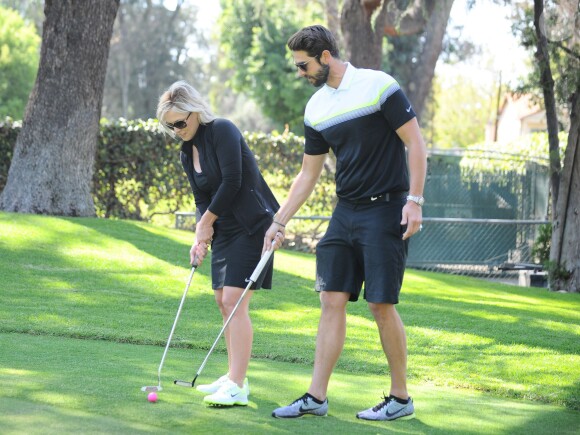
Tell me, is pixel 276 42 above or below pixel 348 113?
above

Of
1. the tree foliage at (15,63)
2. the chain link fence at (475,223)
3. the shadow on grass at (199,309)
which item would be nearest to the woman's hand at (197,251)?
the shadow on grass at (199,309)

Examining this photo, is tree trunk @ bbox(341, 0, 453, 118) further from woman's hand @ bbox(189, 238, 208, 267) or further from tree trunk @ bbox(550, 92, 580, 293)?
woman's hand @ bbox(189, 238, 208, 267)

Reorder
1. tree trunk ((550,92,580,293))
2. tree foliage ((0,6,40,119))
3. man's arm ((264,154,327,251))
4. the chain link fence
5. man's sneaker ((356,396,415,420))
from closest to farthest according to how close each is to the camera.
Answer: man's sneaker ((356,396,415,420)), man's arm ((264,154,327,251)), tree trunk ((550,92,580,293)), the chain link fence, tree foliage ((0,6,40,119))

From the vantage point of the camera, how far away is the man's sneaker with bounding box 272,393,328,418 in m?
5.11

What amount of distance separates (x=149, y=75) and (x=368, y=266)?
195 ft

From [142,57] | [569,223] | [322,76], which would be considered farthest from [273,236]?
[142,57]

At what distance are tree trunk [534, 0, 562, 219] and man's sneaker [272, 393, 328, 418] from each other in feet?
30.4

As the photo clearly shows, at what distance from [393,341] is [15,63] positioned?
42813 mm

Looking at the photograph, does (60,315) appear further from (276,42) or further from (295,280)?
(276,42)

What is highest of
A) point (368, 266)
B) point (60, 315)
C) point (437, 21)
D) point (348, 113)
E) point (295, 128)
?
point (437, 21)

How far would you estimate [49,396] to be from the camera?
5.25 meters

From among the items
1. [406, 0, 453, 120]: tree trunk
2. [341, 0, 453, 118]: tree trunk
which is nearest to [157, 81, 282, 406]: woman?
[341, 0, 453, 118]: tree trunk

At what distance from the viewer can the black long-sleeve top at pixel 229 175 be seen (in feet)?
18.2

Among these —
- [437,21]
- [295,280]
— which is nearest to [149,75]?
[437,21]
